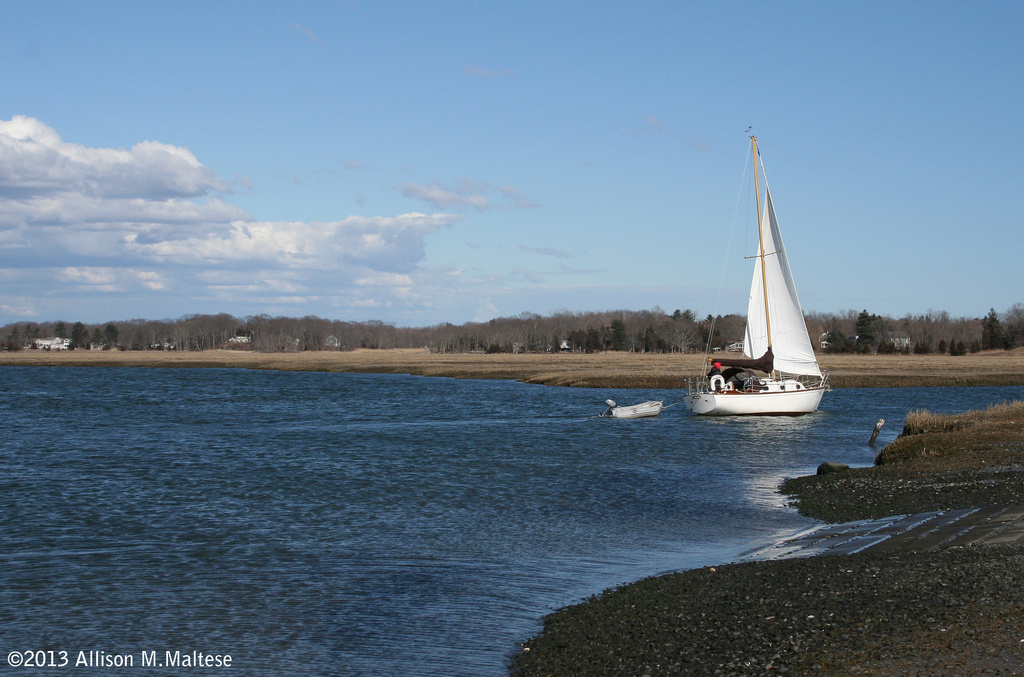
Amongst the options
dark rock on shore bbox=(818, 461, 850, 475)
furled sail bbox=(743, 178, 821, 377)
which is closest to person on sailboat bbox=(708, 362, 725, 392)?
furled sail bbox=(743, 178, 821, 377)

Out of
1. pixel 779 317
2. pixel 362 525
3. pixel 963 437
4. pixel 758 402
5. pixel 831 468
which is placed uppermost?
pixel 779 317

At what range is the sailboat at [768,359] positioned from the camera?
145ft

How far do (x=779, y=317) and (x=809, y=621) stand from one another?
1527 inches

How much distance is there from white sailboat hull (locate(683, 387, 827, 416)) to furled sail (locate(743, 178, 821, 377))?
232 cm

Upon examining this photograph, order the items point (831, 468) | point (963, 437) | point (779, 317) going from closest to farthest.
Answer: point (831, 468) → point (963, 437) → point (779, 317)

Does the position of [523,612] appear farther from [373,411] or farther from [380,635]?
[373,411]

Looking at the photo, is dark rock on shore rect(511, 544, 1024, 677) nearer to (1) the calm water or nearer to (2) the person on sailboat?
(1) the calm water

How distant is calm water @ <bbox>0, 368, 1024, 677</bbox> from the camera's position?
11742 mm

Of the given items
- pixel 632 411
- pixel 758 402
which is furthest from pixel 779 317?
pixel 632 411

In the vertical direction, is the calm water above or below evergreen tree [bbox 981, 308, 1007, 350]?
below

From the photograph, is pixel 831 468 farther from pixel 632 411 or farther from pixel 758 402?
pixel 632 411

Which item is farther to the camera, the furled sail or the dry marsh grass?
the furled sail

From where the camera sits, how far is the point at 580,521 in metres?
19.4

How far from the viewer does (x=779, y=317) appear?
46844 mm
